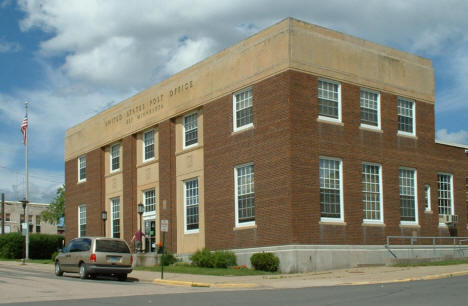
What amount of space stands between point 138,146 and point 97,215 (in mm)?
6802

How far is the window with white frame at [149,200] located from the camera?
3722 cm

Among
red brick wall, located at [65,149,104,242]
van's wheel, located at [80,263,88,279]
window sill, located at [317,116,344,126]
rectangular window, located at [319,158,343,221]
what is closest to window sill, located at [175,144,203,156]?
window sill, located at [317,116,344,126]

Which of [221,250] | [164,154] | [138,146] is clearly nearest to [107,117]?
[138,146]

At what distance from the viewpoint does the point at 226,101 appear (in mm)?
31172

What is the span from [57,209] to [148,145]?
51.3 metres

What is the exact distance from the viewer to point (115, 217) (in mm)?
41188

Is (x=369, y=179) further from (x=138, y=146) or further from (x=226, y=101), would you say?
(x=138, y=146)

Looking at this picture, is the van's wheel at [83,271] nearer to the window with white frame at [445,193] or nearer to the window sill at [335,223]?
the window sill at [335,223]

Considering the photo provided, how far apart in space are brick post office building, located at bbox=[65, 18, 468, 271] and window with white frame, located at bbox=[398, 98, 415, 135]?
0.07 metres

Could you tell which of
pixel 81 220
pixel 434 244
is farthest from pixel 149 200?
pixel 434 244

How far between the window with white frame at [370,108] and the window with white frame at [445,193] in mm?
5496

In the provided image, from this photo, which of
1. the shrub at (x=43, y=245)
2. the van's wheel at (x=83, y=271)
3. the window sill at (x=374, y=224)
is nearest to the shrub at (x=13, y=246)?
the shrub at (x=43, y=245)

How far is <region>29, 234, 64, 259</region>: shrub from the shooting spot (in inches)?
1978

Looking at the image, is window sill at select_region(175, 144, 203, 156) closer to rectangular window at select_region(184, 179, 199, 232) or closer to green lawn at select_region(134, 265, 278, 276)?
rectangular window at select_region(184, 179, 199, 232)
